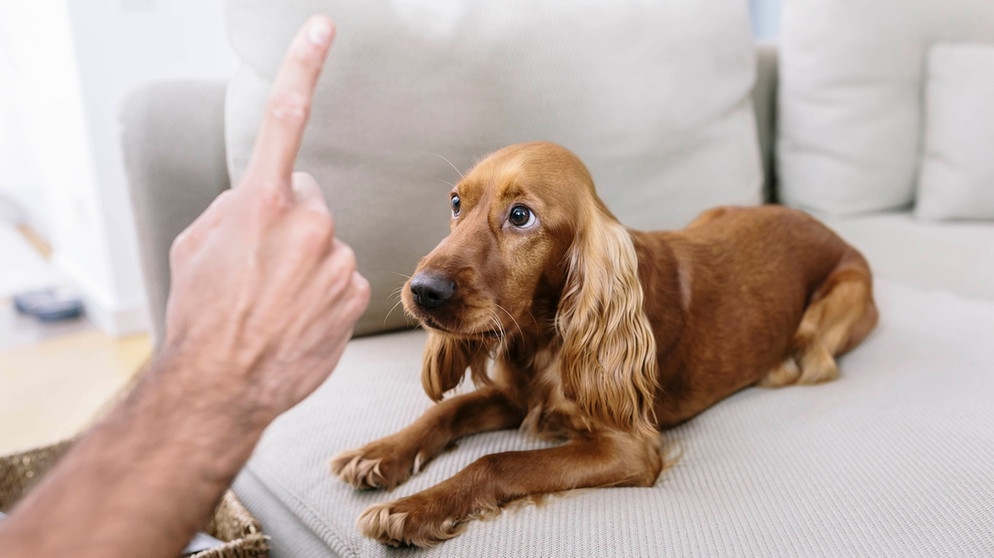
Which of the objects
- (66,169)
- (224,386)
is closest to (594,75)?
(224,386)

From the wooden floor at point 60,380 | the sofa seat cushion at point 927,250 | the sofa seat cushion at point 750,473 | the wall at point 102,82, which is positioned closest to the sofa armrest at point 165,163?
the sofa seat cushion at point 750,473

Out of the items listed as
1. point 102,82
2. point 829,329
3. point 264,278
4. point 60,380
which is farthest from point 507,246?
point 102,82

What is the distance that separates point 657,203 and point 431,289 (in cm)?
102

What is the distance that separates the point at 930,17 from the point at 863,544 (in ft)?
6.57

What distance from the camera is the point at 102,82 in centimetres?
312

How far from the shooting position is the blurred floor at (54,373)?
8.44 ft

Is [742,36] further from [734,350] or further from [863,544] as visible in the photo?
[863,544]

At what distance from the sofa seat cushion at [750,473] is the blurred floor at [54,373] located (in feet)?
4.39

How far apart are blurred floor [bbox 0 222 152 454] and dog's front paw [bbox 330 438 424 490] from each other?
58.4 inches

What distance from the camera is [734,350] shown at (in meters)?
1.62

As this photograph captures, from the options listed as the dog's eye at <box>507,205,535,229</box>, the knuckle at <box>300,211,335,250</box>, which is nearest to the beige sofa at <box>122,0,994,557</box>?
the dog's eye at <box>507,205,535,229</box>

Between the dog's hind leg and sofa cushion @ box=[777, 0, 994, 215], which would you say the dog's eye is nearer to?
the dog's hind leg

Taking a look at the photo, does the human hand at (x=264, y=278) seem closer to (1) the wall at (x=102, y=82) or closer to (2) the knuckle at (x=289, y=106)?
(2) the knuckle at (x=289, y=106)

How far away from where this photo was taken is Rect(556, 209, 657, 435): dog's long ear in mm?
1292
